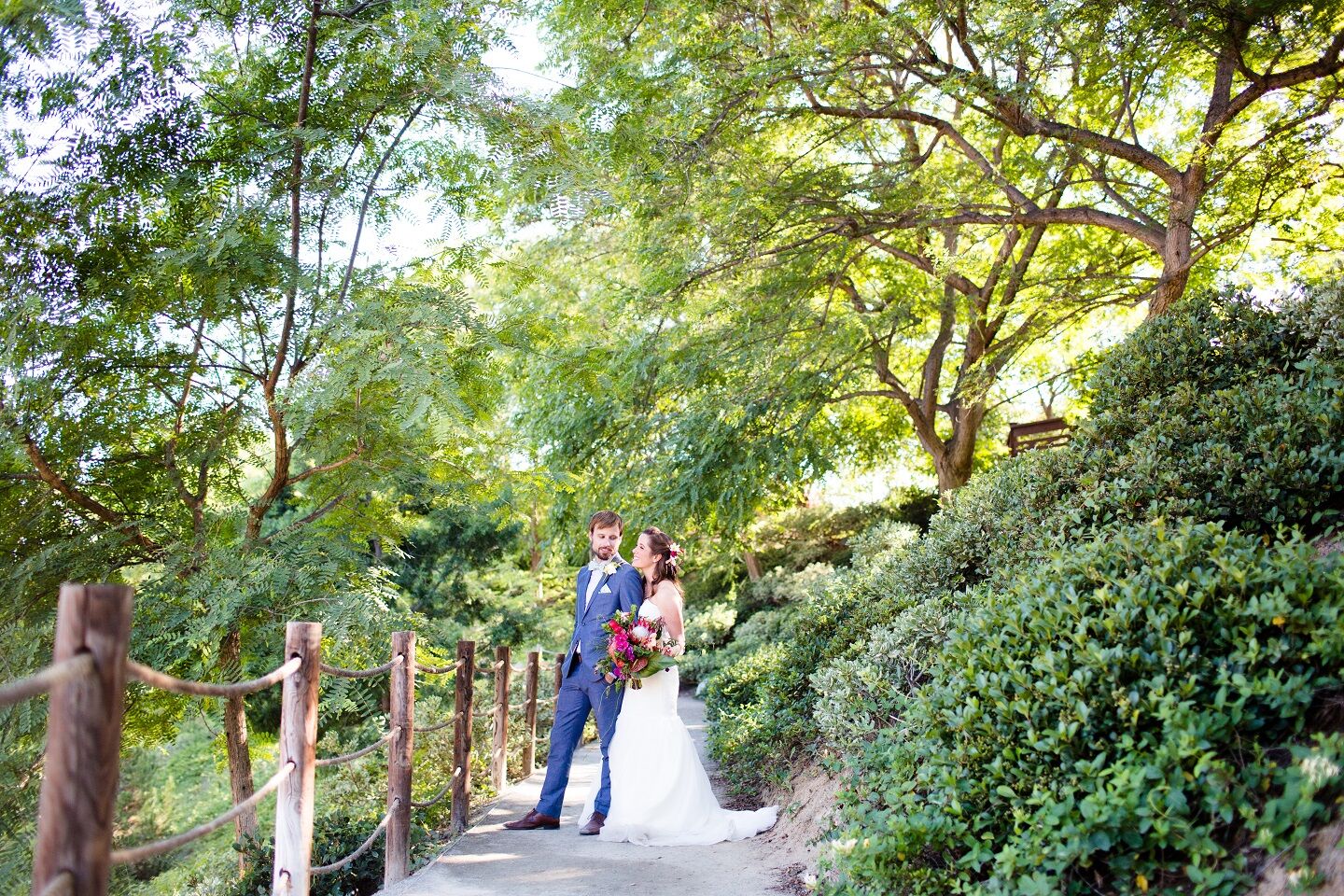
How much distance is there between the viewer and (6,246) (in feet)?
20.5

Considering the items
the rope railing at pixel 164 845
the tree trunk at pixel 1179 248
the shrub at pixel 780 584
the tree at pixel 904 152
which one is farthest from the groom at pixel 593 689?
the shrub at pixel 780 584

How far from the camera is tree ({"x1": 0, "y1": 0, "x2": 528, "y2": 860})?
617cm

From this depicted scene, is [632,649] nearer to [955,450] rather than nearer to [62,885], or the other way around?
[62,885]

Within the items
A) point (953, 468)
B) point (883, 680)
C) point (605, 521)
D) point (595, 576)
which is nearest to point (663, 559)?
point (595, 576)

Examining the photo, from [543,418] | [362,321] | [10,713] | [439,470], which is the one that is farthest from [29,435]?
[543,418]

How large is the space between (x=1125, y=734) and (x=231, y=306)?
249 inches

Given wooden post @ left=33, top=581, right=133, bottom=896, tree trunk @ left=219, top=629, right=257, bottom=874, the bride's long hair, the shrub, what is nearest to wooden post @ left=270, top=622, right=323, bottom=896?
wooden post @ left=33, top=581, right=133, bottom=896

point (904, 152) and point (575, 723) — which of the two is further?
point (904, 152)

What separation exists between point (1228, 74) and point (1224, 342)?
208 inches

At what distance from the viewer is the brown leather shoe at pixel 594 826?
6641 millimetres

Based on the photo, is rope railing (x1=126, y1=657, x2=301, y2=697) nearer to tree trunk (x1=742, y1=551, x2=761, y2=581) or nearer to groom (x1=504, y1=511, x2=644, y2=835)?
groom (x1=504, y1=511, x2=644, y2=835)

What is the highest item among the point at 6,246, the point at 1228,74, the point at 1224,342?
the point at 1228,74

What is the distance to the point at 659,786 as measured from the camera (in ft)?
21.3

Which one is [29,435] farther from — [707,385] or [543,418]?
[707,385]
